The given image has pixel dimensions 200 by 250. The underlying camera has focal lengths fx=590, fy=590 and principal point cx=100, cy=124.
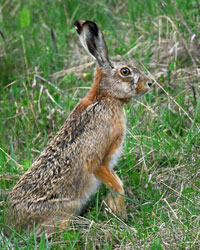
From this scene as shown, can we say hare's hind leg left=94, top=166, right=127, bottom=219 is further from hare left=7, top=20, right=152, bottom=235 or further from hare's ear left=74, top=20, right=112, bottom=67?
hare's ear left=74, top=20, right=112, bottom=67

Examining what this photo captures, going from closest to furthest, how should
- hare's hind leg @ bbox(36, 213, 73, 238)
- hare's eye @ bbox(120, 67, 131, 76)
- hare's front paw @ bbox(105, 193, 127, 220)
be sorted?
hare's hind leg @ bbox(36, 213, 73, 238) → hare's front paw @ bbox(105, 193, 127, 220) → hare's eye @ bbox(120, 67, 131, 76)

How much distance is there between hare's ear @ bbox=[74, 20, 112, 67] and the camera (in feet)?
18.1

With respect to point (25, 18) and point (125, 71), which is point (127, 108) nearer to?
point (125, 71)

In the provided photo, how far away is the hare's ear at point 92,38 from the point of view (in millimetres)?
5505

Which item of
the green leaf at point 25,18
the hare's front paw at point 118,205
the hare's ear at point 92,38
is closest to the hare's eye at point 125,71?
the hare's ear at point 92,38

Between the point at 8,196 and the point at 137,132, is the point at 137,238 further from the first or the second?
the point at 137,132

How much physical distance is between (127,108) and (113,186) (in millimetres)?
1490

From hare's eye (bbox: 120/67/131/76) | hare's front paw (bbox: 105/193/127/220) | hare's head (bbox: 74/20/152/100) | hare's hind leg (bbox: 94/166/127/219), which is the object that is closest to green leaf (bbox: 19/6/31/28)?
hare's head (bbox: 74/20/152/100)

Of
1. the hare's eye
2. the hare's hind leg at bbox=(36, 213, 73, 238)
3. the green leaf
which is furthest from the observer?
the green leaf

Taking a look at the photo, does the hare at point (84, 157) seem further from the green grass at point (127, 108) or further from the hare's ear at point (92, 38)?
the green grass at point (127, 108)

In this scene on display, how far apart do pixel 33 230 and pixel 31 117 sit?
210 centimetres

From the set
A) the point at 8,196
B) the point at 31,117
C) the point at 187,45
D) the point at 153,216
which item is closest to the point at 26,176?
the point at 8,196

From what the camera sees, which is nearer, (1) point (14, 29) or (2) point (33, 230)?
(2) point (33, 230)

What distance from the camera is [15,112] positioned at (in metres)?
7.04
